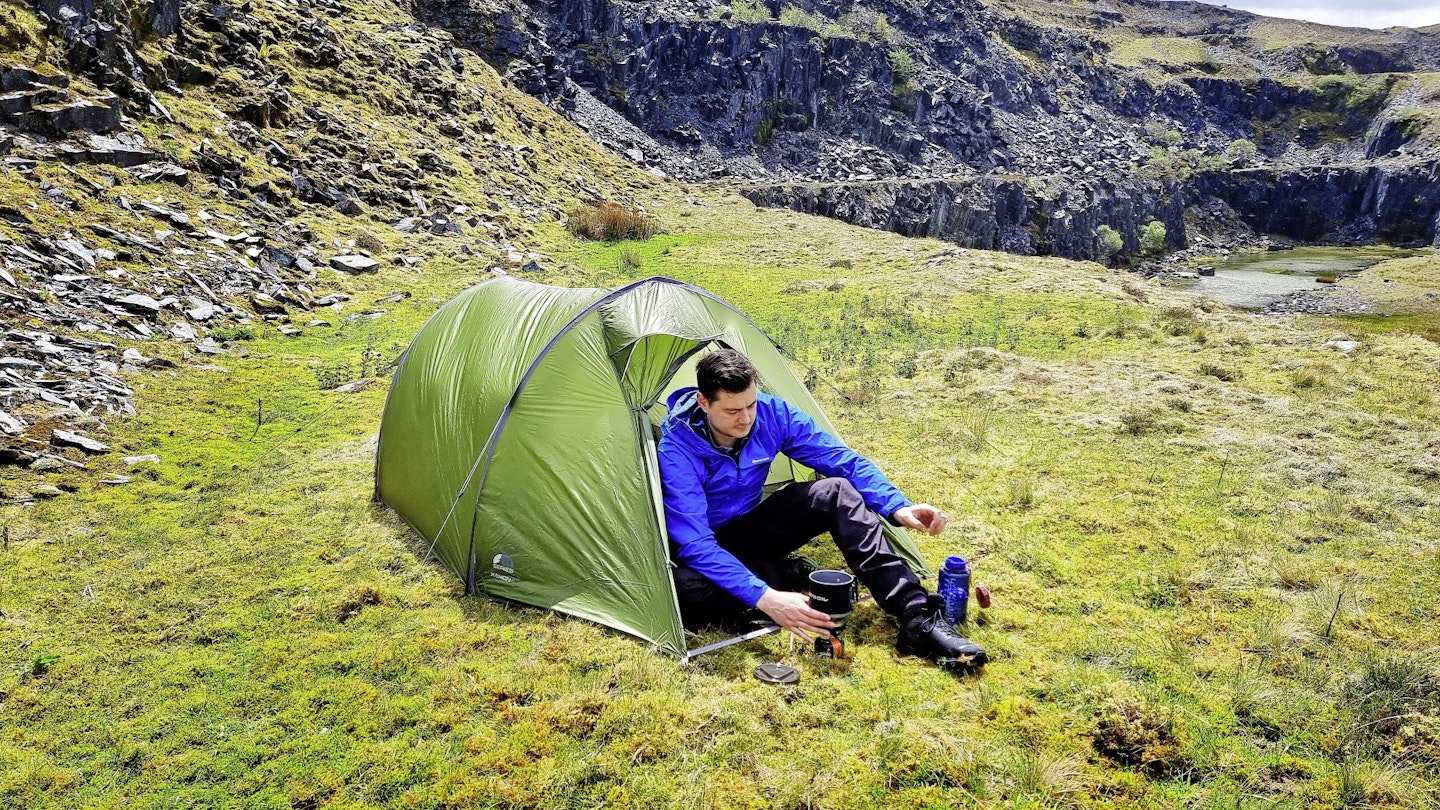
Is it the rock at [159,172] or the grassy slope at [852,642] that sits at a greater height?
the rock at [159,172]

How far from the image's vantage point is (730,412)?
4.97 metres

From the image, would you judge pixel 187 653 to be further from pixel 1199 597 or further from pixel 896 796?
pixel 1199 597

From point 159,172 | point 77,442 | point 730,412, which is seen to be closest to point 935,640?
point 730,412

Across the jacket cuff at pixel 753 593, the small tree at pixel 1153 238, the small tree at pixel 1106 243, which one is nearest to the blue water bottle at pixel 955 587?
the jacket cuff at pixel 753 593

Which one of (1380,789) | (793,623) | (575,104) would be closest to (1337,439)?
(1380,789)

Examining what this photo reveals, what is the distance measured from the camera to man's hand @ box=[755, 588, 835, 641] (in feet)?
15.2

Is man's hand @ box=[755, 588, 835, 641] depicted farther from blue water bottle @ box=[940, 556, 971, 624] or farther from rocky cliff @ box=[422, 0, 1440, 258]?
rocky cliff @ box=[422, 0, 1440, 258]

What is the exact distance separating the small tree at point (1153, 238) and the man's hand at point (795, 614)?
93932 mm

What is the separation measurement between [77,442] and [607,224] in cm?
2175

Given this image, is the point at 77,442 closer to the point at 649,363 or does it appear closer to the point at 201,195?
the point at 649,363

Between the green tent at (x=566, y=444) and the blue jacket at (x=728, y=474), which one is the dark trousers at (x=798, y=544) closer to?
the blue jacket at (x=728, y=474)

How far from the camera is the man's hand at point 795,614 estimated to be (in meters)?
4.62

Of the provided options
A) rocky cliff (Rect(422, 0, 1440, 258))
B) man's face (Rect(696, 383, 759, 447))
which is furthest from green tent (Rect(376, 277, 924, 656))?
rocky cliff (Rect(422, 0, 1440, 258))

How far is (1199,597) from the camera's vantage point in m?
5.78
